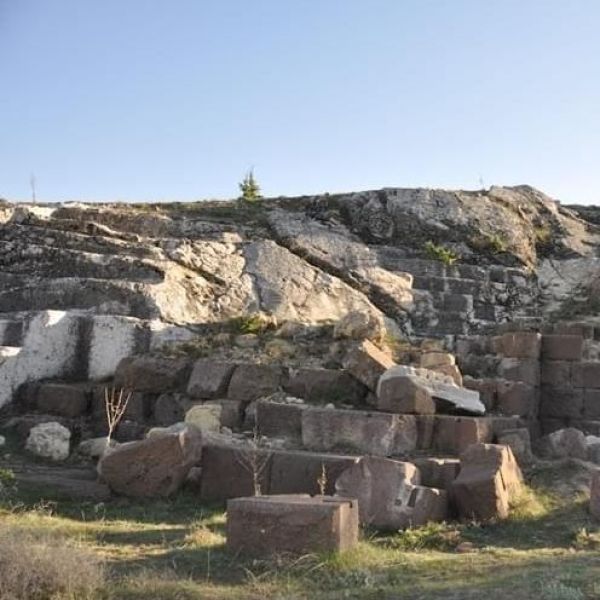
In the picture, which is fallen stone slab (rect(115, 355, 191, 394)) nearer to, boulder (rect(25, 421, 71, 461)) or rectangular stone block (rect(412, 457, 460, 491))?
boulder (rect(25, 421, 71, 461))

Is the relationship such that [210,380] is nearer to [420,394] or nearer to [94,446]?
[94,446]

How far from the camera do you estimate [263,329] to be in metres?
11.7

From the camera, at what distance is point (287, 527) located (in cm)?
625

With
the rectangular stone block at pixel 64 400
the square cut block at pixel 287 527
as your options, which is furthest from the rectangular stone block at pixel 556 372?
the square cut block at pixel 287 527

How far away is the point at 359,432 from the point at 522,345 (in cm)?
348

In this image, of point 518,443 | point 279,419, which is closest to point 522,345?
point 518,443

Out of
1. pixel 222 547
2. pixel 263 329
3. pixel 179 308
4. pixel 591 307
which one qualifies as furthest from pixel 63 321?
pixel 591 307

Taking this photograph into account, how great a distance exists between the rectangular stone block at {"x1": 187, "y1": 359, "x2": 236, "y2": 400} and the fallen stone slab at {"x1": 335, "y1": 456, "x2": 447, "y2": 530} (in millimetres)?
2631

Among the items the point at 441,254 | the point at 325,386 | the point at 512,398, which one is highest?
the point at 441,254

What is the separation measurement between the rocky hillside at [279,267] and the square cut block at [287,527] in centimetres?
525

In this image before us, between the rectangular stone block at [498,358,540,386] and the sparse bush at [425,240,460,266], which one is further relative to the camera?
the sparse bush at [425,240,460,266]

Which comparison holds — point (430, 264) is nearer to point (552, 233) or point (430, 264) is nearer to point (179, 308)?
point (552, 233)

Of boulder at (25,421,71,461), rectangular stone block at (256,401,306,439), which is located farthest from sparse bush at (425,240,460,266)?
boulder at (25,421,71,461)

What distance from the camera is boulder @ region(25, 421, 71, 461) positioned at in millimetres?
9805
